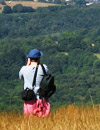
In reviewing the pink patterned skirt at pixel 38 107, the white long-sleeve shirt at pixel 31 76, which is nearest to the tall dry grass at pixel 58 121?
the pink patterned skirt at pixel 38 107

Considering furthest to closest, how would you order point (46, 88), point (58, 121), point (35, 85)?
1. point (35, 85)
2. point (46, 88)
3. point (58, 121)

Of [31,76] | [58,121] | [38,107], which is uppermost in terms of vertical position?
[31,76]

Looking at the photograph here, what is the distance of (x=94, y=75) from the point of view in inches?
4373

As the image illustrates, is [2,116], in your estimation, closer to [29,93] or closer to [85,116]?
[29,93]

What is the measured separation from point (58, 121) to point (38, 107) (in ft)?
3.16

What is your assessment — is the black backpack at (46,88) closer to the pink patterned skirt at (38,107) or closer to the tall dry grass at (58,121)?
the pink patterned skirt at (38,107)

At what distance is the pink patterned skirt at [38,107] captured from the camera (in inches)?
274

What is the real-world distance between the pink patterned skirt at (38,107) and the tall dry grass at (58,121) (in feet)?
0.70

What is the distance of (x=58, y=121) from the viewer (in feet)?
20.0

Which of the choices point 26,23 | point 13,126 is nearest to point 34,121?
point 13,126

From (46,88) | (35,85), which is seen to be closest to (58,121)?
(46,88)

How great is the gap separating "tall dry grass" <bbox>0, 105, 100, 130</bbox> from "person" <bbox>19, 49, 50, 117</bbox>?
24 cm

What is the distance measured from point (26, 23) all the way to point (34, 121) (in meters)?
188

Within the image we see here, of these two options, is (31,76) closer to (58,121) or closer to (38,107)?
(38,107)
